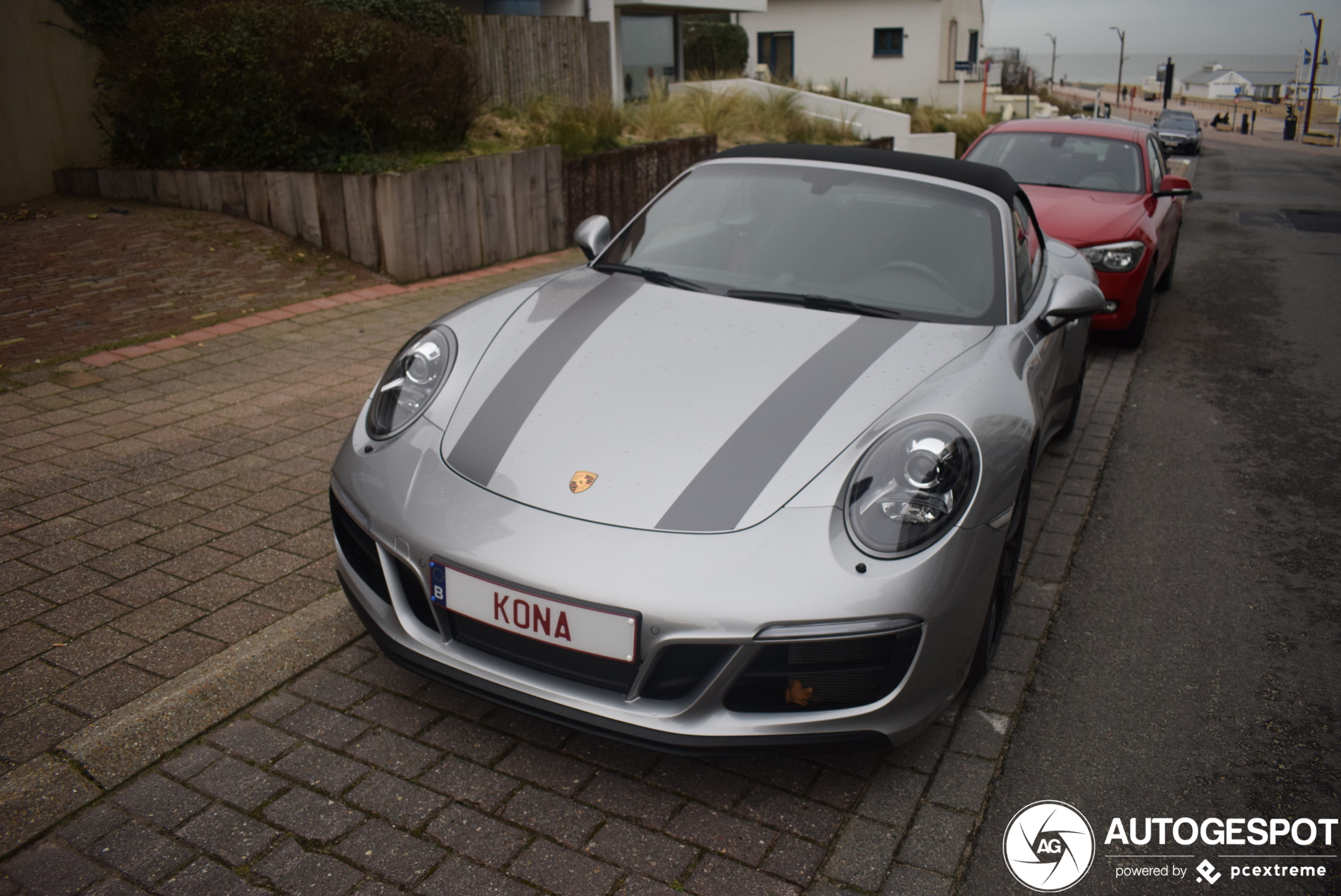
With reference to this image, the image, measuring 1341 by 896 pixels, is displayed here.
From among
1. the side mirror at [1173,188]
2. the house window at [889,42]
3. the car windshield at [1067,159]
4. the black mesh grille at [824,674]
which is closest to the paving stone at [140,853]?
the black mesh grille at [824,674]

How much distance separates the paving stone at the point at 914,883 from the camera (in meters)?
2.19

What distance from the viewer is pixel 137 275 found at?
7.29 metres

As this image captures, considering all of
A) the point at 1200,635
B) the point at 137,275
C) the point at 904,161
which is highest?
the point at 904,161

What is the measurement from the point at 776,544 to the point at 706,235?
179 cm

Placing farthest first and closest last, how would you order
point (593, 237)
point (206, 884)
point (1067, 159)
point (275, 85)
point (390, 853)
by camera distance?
point (275, 85) → point (1067, 159) → point (593, 237) → point (390, 853) → point (206, 884)

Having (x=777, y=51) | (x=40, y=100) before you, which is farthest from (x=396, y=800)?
(x=777, y=51)

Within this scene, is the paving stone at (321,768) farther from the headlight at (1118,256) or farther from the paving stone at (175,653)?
the headlight at (1118,256)

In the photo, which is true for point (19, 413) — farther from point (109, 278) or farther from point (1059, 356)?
point (1059, 356)

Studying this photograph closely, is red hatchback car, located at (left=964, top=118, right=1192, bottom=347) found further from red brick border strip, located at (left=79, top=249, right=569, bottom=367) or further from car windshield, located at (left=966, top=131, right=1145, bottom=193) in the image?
red brick border strip, located at (left=79, top=249, right=569, bottom=367)

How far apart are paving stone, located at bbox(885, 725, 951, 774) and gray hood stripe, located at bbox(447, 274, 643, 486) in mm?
1332

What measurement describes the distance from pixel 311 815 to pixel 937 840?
59.1 inches

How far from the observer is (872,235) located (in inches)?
141

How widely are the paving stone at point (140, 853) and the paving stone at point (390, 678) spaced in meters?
0.73

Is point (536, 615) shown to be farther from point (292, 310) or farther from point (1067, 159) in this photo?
point (1067, 159)
